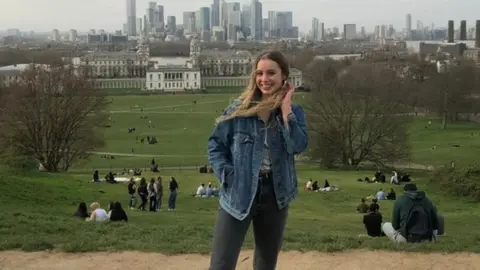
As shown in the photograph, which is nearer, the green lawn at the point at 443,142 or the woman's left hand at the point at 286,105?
the woman's left hand at the point at 286,105

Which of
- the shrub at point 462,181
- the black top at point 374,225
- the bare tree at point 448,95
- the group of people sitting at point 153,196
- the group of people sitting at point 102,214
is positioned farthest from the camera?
the bare tree at point 448,95

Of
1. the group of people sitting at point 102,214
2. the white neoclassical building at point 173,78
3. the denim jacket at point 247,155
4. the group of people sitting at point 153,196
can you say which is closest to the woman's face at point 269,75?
the denim jacket at point 247,155

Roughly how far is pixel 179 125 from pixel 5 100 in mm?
33797

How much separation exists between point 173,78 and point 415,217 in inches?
4666

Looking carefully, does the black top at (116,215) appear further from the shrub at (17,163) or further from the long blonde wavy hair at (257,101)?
the shrub at (17,163)

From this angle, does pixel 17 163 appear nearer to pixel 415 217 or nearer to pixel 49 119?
pixel 49 119

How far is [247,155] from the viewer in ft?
13.7

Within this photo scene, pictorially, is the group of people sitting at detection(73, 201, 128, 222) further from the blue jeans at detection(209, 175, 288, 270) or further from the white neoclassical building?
the white neoclassical building

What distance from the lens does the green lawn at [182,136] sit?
39875 mm

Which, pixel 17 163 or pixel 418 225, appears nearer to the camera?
pixel 418 225

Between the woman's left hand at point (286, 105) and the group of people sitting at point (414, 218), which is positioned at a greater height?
the woman's left hand at point (286, 105)

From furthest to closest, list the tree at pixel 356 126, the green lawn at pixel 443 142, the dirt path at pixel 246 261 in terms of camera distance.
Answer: the green lawn at pixel 443 142 < the tree at pixel 356 126 < the dirt path at pixel 246 261

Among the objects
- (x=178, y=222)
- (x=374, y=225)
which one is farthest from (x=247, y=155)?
(x=178, y=222)

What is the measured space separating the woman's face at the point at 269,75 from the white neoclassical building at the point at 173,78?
11779cm
